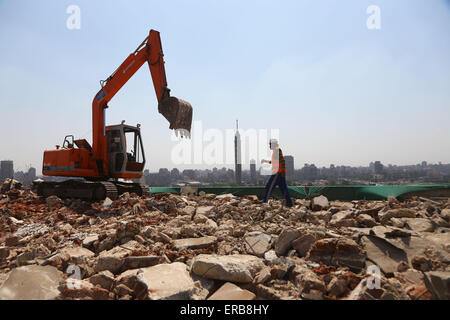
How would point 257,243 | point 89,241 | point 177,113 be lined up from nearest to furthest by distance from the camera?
1. point 257,243
2. point 89,241
3. point 177,113

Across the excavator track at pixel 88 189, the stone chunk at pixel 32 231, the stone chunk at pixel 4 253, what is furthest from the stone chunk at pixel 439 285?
the excavator track at pixel 88 189

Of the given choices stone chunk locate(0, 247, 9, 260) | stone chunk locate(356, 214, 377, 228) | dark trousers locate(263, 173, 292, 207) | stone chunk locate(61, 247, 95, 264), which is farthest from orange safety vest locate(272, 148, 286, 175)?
stone chunk locate(0, 247, 9, 260)

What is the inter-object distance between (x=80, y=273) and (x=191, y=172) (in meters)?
58.4

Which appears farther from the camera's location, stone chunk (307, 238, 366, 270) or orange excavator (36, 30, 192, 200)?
orange excavator (36, 30, 192, 200)

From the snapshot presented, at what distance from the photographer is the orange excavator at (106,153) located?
345 inches

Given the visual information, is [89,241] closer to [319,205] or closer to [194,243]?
[194,243]

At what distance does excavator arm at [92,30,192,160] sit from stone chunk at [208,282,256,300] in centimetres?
611

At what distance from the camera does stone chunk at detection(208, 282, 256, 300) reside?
8.53 ft

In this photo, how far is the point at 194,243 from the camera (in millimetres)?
3926

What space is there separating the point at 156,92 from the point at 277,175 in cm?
490

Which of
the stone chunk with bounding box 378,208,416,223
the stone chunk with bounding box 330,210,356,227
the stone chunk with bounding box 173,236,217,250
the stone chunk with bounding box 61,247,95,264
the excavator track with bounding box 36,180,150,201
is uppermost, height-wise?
the excavator track with bounding box 36,180,150,201

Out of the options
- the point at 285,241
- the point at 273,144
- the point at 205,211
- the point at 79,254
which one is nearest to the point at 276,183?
the point at 273,144

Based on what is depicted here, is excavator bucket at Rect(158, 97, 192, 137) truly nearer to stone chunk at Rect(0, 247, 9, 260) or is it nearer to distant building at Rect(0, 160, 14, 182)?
stone chunk at Rect(0, 247, 9, 260)
